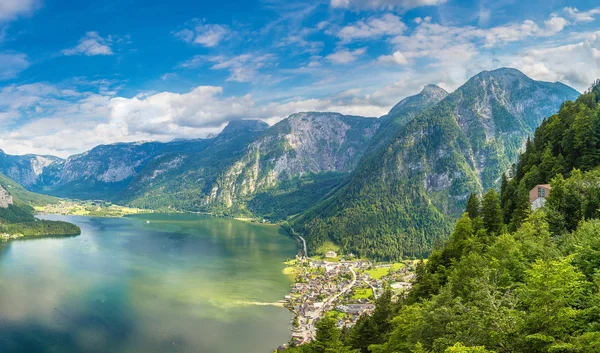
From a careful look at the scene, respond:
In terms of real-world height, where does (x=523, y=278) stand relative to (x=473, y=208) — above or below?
below

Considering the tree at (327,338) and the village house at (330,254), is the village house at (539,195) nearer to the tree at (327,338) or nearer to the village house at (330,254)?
the tree at (327,338)

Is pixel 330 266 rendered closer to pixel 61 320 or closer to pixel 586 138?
pixel 61 320

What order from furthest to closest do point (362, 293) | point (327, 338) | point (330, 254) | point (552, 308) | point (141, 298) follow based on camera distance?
1. point (330, 254)
2. point (362, 293)
3. point (141, 298)
4. point (327, 338)
5. point (552, 308)

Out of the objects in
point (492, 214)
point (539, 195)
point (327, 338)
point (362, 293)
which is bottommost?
point (362, 293)

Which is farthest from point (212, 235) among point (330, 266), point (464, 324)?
point (464, 324)

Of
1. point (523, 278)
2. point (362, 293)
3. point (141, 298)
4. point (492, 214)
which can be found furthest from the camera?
point (362, 293)

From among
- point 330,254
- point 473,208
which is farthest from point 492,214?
point 330,254

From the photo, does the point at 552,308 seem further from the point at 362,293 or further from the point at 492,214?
the point at 362,293

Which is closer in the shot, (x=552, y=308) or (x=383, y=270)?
(x=552, y=308)
